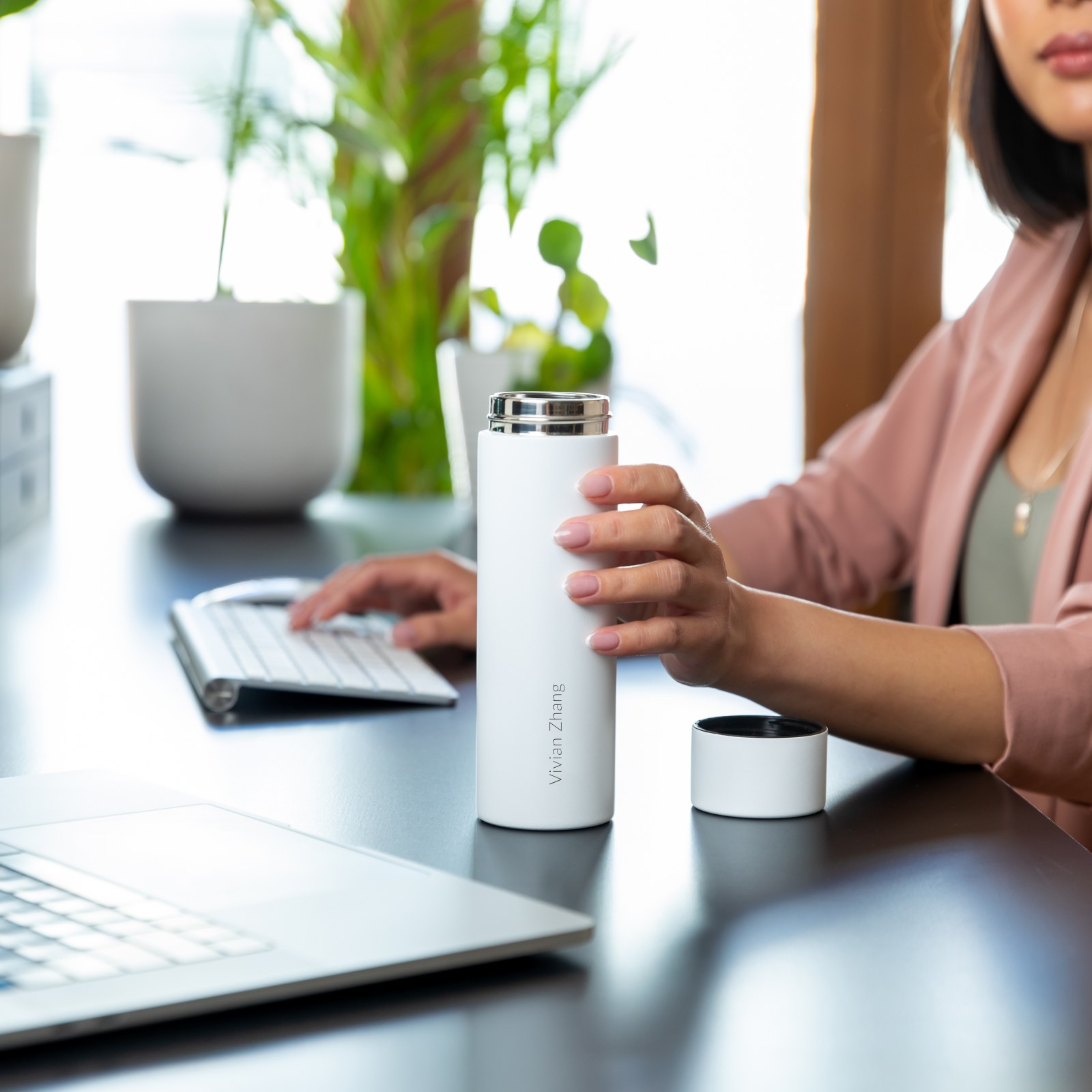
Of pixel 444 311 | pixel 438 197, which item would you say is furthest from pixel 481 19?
pixel 444 311

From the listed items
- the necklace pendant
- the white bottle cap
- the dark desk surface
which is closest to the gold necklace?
the necklace pendant

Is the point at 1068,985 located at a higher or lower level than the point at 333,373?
lower

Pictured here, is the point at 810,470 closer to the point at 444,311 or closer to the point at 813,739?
the point at 813,739

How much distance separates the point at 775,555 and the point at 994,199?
1.46ft

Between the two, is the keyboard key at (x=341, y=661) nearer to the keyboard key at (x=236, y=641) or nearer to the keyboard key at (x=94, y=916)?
the keyboard key at (x=236, y=641)

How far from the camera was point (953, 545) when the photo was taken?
1.36 metres

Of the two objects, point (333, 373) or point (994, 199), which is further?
point (333, 373)

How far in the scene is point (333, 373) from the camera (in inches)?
67.6

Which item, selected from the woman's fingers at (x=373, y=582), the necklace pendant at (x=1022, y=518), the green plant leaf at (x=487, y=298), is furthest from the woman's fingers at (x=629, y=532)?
the green plant leaf at (x=487, y=298)

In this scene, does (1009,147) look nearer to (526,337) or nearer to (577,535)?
(526,337)

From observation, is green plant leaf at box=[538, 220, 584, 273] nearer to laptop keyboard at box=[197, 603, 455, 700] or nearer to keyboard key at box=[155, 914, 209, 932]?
laptop keyboard at box=[197, 603, 455, 700]

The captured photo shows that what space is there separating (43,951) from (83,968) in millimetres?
20

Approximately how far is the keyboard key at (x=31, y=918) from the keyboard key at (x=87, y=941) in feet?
0.05

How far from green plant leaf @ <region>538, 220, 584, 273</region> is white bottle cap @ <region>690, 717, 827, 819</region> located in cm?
96
